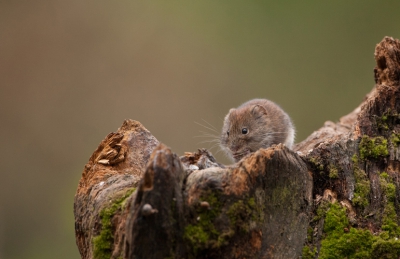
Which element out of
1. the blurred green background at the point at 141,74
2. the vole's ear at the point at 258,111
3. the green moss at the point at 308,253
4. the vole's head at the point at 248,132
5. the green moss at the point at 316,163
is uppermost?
the blurred green background at the point at 141,74

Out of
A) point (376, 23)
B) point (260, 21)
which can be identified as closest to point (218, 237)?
point (260, 21)

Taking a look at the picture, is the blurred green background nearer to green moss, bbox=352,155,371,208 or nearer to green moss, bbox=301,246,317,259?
green moss, bbox=352,155,371,208

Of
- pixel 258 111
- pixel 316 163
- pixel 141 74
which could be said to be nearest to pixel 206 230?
pixel 316 163

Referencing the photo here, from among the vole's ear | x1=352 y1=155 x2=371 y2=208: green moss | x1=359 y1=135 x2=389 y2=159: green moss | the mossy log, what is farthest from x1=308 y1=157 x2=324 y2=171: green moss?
the vole's ear

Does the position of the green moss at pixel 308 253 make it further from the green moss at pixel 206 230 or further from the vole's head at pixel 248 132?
the vole's head at pixel 248 132

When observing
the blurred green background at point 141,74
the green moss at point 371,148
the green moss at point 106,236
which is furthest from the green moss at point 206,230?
the blurred green background at point 141,74

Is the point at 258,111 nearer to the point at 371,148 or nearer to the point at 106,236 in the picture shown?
the point at 371,148

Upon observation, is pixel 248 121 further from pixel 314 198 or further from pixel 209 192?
pixel 209 192
